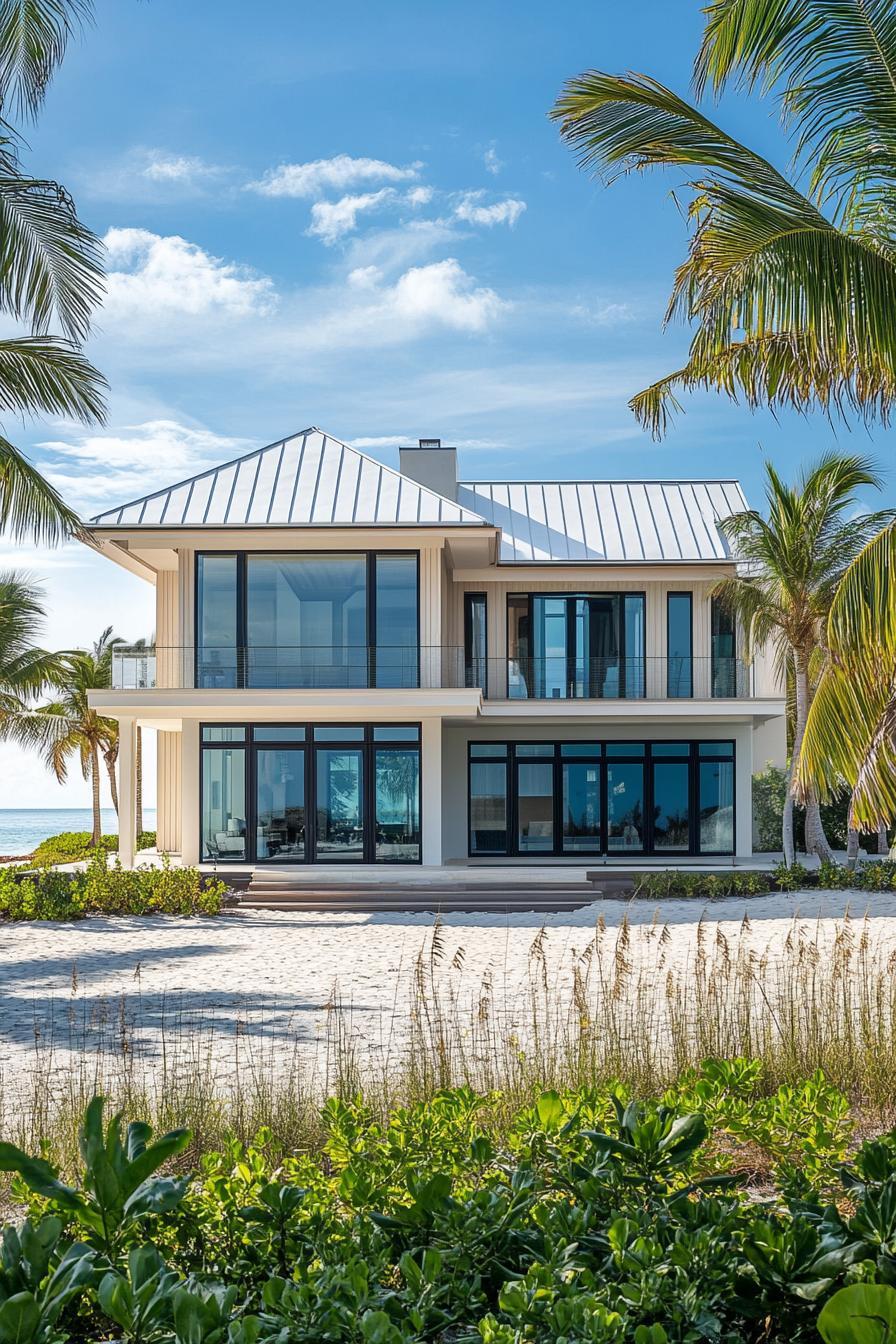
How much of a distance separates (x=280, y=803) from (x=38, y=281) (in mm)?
10398

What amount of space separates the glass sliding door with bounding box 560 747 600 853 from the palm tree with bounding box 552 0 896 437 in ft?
56.9

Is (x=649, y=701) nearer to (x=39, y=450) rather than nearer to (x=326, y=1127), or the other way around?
(x=39, y=450)

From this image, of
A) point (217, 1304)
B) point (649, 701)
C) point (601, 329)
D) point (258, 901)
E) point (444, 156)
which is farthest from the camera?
point (649, 701)

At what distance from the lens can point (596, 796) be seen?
24062 mm

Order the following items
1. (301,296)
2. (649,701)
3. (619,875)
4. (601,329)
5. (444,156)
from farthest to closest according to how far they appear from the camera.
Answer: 1. (649,701)
2. (619,875)
3. (601,329)
4. (301,296)
5. (444,156)

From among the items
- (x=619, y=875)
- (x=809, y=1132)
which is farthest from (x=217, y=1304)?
(x=619, y=875)

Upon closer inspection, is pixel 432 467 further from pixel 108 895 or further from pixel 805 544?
pixel 108 895

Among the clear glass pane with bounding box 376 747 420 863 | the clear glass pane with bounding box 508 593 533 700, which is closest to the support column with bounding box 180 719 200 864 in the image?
the clear glass pane with bounding box 376 747 420 863

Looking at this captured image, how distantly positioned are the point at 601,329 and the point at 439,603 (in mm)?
7055

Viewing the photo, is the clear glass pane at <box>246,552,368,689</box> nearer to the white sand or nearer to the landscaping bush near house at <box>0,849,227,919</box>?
the landscaping bush near house at <box>0,849,227,919</box>

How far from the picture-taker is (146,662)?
2033cm

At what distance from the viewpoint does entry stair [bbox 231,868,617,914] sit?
57.7ft

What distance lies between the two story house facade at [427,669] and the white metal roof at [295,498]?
2.0 inches

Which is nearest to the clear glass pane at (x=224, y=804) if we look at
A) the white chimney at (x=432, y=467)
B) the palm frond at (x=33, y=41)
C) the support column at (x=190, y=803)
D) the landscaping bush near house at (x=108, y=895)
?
the support column at (x=190, y=803)
